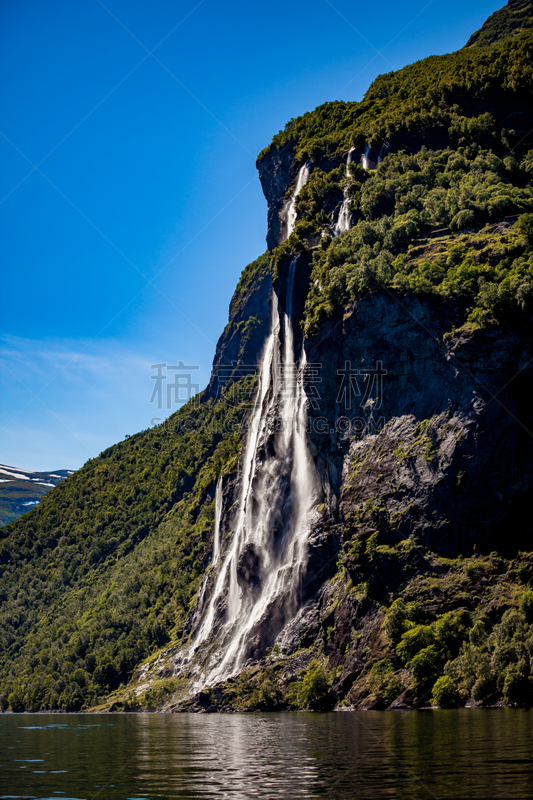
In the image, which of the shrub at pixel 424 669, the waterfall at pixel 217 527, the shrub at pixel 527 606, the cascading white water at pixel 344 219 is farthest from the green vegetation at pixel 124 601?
the shrub at pixel 527 606

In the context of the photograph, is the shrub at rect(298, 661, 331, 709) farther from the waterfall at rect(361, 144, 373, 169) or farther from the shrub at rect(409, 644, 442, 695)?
the waterfall at rect(361, 144, 373, 169)

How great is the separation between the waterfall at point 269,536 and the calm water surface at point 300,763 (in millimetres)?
43202

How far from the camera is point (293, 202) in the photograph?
133 m

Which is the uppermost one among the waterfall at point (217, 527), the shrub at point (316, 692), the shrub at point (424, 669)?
the waterfall at point (217, 527)

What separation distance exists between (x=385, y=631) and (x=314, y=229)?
66.6 m

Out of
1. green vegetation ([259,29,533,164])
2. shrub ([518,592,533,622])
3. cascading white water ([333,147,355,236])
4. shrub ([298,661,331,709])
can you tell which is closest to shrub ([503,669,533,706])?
shrub ([518,592,533,622])

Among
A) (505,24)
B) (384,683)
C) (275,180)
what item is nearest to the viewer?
Answer: (384,683)

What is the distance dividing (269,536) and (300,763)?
68196 mm

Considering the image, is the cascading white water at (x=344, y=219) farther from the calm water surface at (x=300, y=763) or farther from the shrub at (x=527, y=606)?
the calm water surface at (x=300, y=763)

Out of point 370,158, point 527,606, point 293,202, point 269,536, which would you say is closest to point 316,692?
point 527,606

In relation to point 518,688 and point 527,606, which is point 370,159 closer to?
Answer: point 527,606

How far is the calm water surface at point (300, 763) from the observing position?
20.2 metres

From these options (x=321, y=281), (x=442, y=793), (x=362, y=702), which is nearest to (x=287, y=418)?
(x=321, y=281)

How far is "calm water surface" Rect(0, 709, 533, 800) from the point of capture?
20.2 m
